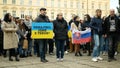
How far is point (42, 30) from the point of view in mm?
13523

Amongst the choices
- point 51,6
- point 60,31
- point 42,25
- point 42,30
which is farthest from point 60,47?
point 51,6

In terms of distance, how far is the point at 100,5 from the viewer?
332 feet

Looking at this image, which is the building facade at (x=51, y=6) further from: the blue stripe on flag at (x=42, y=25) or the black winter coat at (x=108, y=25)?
the black winter coat at (x=108, y=25)

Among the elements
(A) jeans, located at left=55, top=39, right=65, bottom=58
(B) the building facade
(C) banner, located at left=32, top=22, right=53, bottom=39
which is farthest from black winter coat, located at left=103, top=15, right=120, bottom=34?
(B) the building facade

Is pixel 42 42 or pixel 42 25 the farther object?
pixel 42 25

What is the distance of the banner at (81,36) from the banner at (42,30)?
2705mm

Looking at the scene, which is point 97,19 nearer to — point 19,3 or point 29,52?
point 29,52

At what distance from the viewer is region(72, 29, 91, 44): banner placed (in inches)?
622

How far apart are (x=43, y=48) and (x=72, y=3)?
3296 inches

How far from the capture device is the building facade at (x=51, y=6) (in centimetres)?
8612

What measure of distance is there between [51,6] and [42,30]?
7882 centimetres

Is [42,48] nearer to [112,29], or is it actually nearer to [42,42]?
[42,42]

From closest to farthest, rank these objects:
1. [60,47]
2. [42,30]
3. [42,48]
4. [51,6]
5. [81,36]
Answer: [42,48] < [60,47] < [42,30] < [81,36] < [51,6]

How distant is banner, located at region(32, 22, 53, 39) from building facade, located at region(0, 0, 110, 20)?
231 ft
